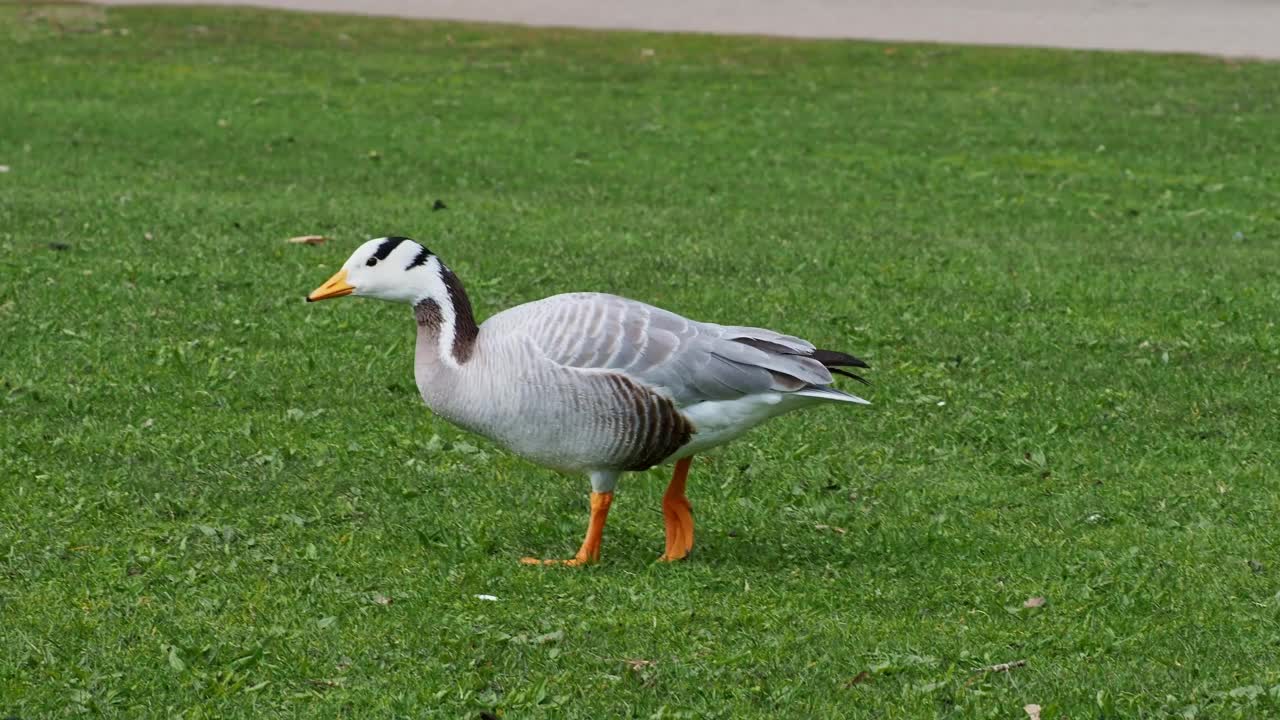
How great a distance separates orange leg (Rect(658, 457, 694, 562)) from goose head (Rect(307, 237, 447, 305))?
121 cm

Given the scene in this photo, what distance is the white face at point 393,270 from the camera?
6.80 m

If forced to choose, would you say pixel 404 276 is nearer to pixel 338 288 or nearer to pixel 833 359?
pixel 338 288

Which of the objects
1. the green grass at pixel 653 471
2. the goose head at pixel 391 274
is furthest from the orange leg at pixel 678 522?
the goose head at pixel 391 274

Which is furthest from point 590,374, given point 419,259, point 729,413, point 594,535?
point 419,259

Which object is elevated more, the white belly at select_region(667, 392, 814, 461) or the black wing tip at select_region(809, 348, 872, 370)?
the black wing tip at select_region(809, 348, 872, 370)

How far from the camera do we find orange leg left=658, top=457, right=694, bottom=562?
702 centimetres

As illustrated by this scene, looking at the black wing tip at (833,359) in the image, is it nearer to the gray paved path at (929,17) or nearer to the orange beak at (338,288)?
the orange beak at (338,288)

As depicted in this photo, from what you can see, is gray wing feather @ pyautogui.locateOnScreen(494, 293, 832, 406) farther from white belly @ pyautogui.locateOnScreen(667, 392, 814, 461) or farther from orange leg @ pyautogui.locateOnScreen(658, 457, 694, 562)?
orange leg @ pyautogui.locateOnScreen(658, 457, 694, 562)

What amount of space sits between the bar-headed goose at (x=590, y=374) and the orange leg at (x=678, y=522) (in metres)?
0.15

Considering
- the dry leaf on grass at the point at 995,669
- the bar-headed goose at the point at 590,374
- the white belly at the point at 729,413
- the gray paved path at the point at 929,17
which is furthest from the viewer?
the gray paved path at the point at 929,17

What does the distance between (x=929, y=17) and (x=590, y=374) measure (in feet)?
68.6

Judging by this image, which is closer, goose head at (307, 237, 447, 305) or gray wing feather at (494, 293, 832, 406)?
gray wing feather at (494, 293, 832, 406)

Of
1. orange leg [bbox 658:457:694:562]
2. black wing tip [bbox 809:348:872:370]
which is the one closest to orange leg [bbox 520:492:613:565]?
orange leg [bbox 658:457:694:562]

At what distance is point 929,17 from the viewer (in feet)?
86.4
